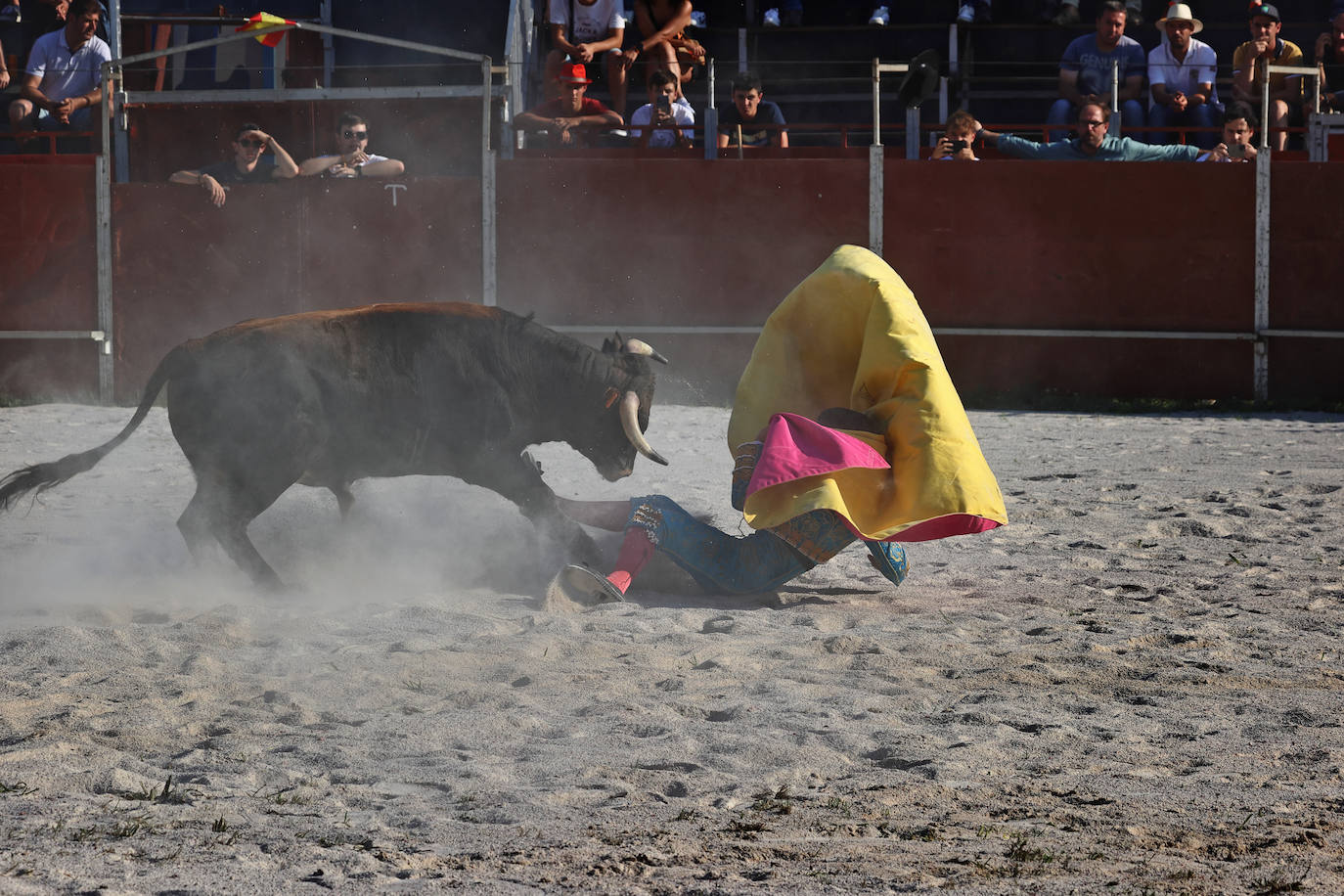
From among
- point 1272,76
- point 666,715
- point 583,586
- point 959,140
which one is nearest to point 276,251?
point 959,140

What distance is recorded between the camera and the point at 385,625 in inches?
148

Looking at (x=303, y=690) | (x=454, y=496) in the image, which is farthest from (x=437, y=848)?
(x=454, y=496)

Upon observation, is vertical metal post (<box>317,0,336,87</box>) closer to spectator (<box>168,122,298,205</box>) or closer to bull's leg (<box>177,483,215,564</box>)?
spectator (<box>168,122,298,205</box>)

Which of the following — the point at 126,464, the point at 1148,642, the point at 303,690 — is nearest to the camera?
the point at 303,690

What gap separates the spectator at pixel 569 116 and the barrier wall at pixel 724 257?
0.46 metres

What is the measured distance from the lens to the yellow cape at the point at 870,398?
359 cm

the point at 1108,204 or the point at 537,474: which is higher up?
the point at 1108,204

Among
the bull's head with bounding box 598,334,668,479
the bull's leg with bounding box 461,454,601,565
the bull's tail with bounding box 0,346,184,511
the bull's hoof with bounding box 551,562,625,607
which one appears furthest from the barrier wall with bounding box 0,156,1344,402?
the bull's hoof with bounding box 551,562,625,607

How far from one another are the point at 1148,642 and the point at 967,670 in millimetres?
560

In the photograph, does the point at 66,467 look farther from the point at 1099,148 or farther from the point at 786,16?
the point at 786,16

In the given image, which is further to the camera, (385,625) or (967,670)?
(385,625)

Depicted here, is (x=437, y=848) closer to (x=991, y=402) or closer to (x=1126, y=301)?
(x=991, y=402)

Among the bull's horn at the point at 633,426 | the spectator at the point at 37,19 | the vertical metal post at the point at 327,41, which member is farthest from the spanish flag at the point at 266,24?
the bull's horn at the point at 633,426

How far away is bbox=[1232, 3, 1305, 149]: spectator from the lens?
9.41 metres
